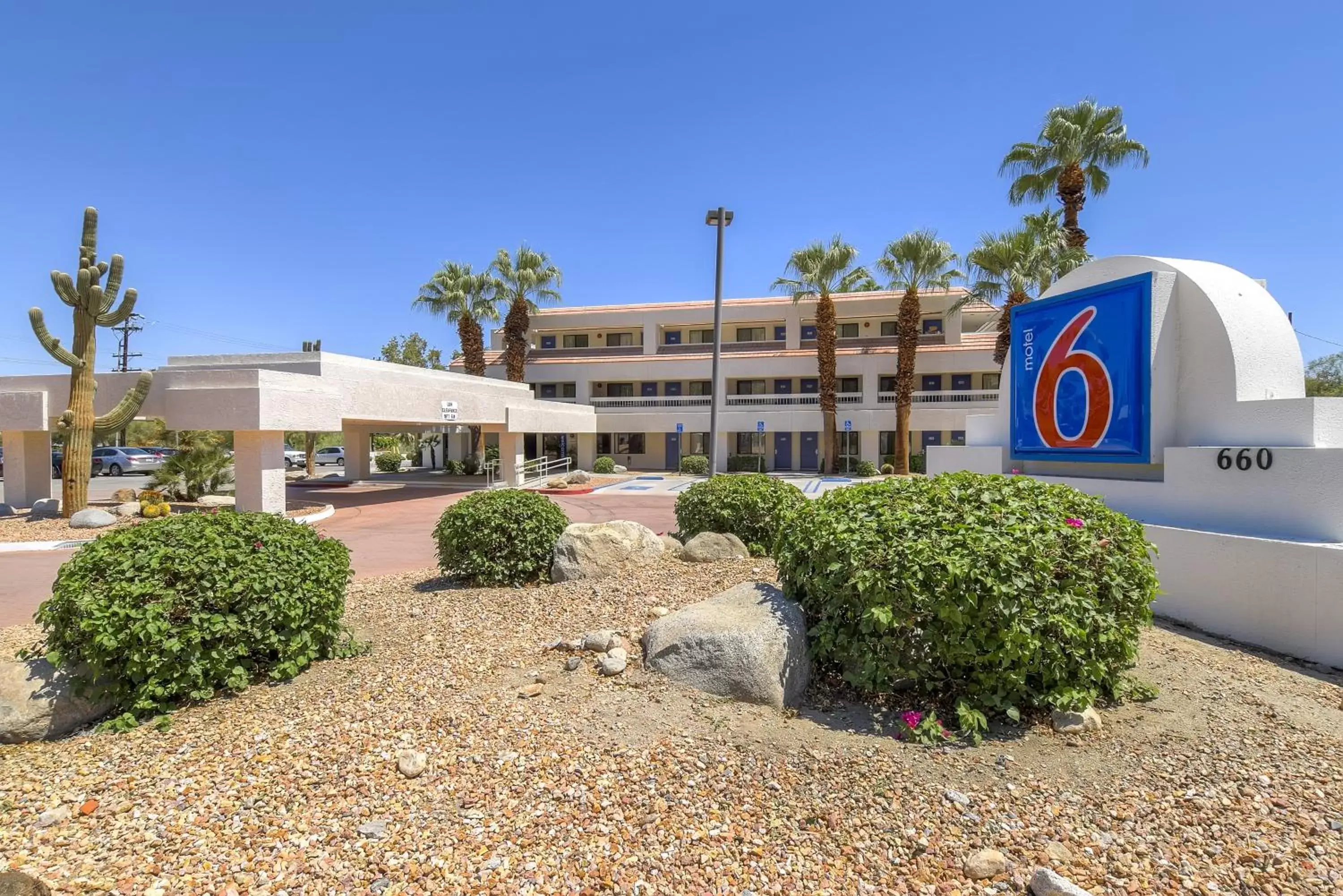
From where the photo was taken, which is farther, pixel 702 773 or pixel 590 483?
pixel 590 483

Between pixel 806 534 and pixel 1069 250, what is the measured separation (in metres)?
23.1

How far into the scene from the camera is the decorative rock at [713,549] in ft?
28.2

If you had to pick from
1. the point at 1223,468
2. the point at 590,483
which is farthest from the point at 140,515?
the point at 1223,468

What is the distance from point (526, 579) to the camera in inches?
320

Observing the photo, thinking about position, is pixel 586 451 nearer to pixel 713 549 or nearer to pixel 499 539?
pixel 713 549

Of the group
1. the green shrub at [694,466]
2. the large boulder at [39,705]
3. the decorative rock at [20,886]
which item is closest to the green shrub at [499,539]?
Result: the large boulder at [39,705]

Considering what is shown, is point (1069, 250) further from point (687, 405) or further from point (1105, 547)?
point (1105, 547)

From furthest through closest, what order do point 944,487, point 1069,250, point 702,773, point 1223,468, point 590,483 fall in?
point 590,483 → point 1069,250 → point 1223,468 → point 944,487 → point 702,773

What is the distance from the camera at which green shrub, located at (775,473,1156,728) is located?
4.20 m

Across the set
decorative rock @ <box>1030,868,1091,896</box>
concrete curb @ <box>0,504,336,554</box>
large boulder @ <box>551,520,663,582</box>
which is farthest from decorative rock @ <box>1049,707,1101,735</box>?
concrete curb @ <box>0,504,336,554</box>

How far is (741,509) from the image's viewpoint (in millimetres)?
9203

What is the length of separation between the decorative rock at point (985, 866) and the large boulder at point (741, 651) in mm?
1591

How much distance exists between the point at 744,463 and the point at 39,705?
104 feet

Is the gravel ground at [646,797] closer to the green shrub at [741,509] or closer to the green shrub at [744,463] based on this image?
the green shrub at [741,509]
